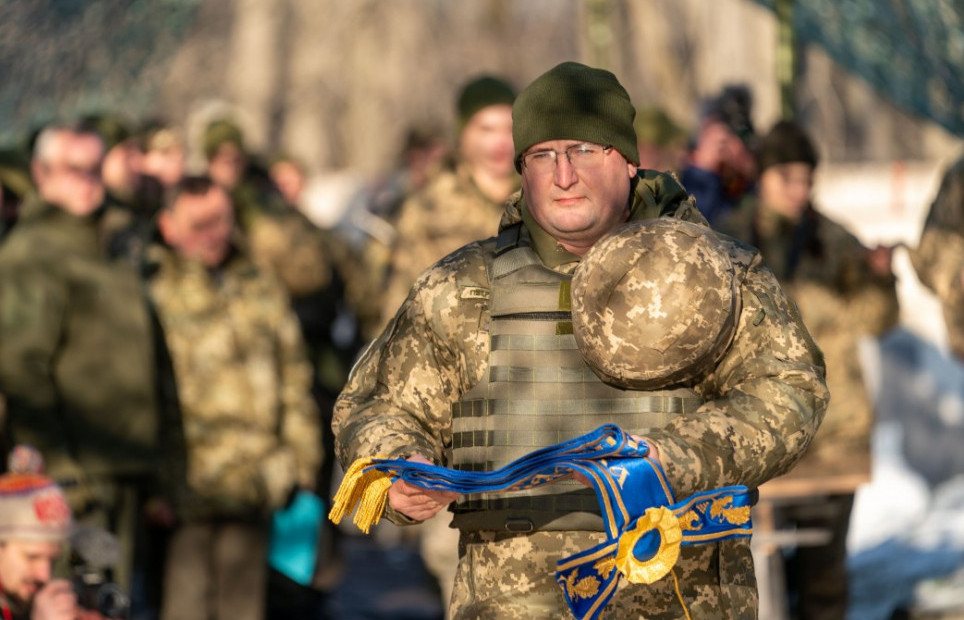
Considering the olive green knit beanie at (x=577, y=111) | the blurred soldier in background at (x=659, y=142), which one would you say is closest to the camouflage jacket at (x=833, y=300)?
the blurred soldier in background at (x=659, y=142)

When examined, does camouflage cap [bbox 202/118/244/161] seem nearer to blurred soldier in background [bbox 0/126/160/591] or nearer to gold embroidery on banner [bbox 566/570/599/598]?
blurred soldier in background [bbox 0/126/160/591]

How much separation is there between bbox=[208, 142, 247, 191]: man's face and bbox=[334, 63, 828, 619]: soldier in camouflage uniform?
20.6 feet

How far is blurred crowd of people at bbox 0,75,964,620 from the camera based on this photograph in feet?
26.9

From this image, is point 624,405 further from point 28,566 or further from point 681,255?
point 28,566

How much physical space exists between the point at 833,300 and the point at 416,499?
527 centimetres

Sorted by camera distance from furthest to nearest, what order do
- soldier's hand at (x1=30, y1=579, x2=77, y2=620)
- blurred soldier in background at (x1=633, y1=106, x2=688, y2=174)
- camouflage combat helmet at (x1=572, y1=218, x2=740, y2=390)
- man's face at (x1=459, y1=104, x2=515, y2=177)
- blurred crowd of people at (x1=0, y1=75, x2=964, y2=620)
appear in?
blurred soldier in background at (x1=633, y1=106, x2=688, y2=174) < man's face at (x1=459, y1=104, x2=515, y2=177) < blurred crowd of people at (x1=0, y1=75, x2=964, y2=620) < soldier's hand at (x1=30, y1=579, x2=77, y2=620) < camouflage combat helmet at (x1=572, y1=218, x2=740, y2=390)

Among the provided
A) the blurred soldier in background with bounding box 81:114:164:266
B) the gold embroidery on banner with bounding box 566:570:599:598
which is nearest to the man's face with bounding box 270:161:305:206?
the blurred soldier in background with bounding box 81:114:164:266

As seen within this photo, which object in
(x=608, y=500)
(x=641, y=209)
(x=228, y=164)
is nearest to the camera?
(x=608, y=500)

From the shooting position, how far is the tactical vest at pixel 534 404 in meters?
5.00

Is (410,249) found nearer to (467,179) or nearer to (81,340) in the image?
(467,179)

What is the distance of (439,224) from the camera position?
9.26m

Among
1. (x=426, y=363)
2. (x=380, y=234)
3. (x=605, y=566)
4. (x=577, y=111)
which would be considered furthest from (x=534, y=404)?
(x=380, y=234)

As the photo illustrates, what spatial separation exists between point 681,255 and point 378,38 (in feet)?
90.9

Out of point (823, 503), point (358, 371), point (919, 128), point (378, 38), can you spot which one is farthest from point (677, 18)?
point (358, 371)
